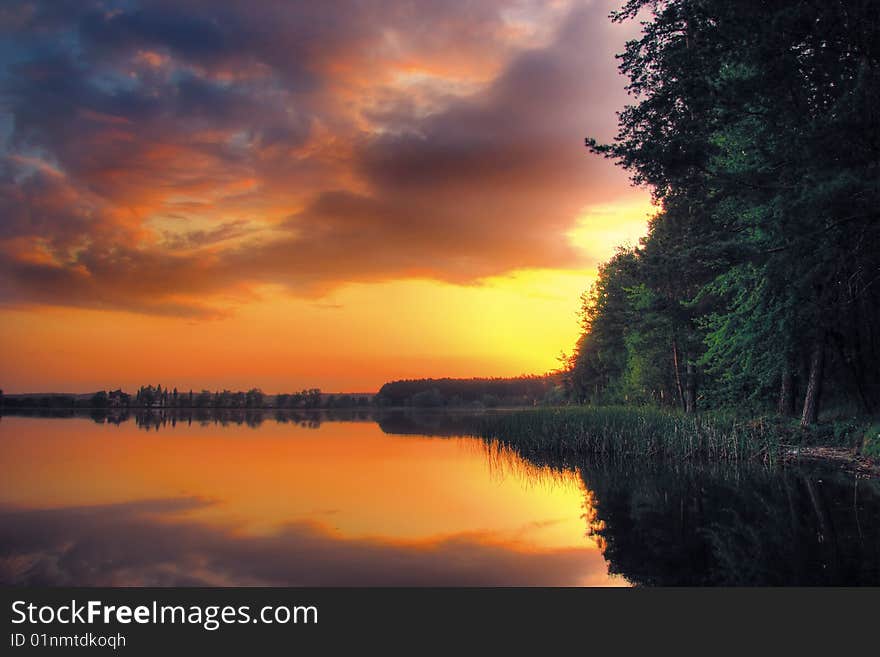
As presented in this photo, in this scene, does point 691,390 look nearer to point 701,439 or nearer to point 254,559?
point 701,439

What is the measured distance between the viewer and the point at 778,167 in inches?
614

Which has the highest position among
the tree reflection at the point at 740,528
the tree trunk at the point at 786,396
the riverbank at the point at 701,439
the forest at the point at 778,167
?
the forest at the point at 778,167

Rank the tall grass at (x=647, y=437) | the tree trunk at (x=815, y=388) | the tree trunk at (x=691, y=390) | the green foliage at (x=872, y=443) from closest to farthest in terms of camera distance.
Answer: the green foliage at (x=872, y=443), the tall grass at (x=647, y=437), the tree trunk at (x=815, y=388), the tree trunk at (x=691, y=390)

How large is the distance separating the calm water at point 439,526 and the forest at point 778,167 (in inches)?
229

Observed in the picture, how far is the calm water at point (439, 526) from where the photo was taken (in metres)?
8.41

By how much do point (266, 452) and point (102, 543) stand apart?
1777 cm

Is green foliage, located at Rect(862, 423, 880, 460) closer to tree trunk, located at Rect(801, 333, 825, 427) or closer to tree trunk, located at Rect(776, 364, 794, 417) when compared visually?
tree trunk, located at Rect(801, 333, 825, 427)

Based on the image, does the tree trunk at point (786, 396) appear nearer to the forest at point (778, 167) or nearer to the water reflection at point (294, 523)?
the forest at point (778, 167)

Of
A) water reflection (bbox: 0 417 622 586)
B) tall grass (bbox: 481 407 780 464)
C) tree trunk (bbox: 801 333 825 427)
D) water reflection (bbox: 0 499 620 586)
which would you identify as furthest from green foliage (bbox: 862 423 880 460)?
water reflection (bbox: 0 499 620 586)

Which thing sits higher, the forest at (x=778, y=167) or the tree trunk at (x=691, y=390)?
the forest at (x=778, y=167)

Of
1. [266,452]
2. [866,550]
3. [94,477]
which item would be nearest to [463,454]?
[266,452]

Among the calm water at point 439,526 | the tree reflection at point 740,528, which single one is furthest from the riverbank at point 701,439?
the tree reflection at point 740,528

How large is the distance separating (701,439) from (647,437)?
1.90m

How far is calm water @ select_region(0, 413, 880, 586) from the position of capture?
8406 millimetres
